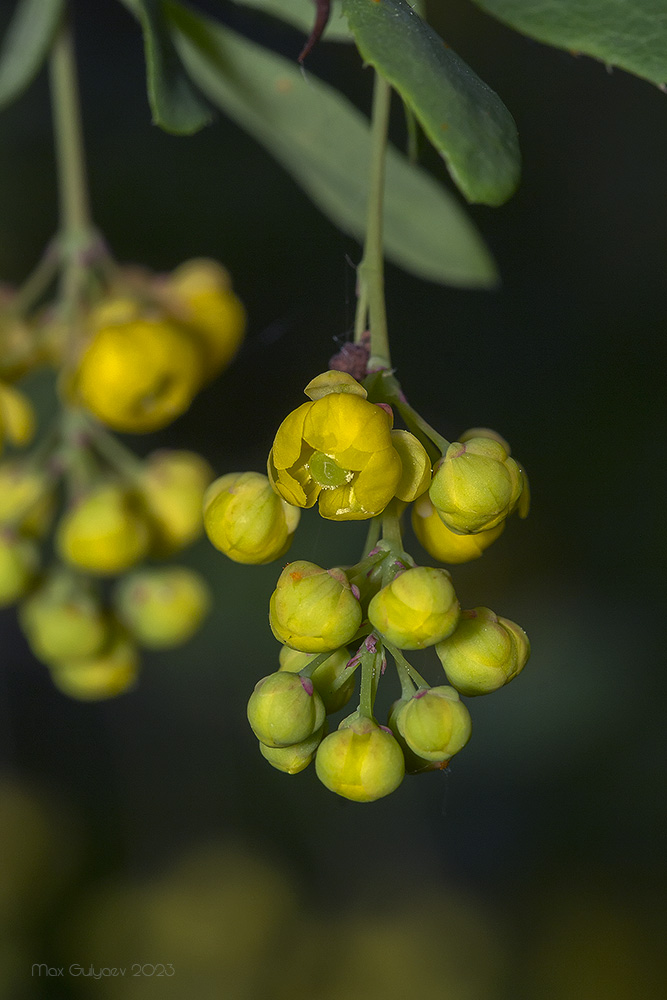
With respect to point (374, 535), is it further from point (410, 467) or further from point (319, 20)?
point (319, 20)

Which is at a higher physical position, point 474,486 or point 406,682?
point 474,486

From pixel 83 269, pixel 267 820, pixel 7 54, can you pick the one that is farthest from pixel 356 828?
pixel 7 54

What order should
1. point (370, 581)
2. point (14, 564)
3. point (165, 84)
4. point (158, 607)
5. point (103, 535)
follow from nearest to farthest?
point (370, 581)
point (165, 84)
point (103, 535)
point (14, 564)
point (158, 607)

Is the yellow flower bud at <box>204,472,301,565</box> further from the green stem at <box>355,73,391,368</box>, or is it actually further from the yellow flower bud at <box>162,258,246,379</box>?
the yellow flower bud at <box>162,258,246,379</box>

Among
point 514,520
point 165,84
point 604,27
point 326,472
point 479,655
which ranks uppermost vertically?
point 604,27

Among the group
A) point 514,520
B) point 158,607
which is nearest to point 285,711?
point 158,607

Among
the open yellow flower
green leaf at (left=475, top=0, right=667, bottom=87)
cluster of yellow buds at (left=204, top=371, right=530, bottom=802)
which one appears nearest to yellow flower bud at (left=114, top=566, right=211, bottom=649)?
cluster of yellow buds at (left=204, top=371, right=530, bottom=802)

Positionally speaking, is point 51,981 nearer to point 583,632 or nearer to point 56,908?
point 56,908
